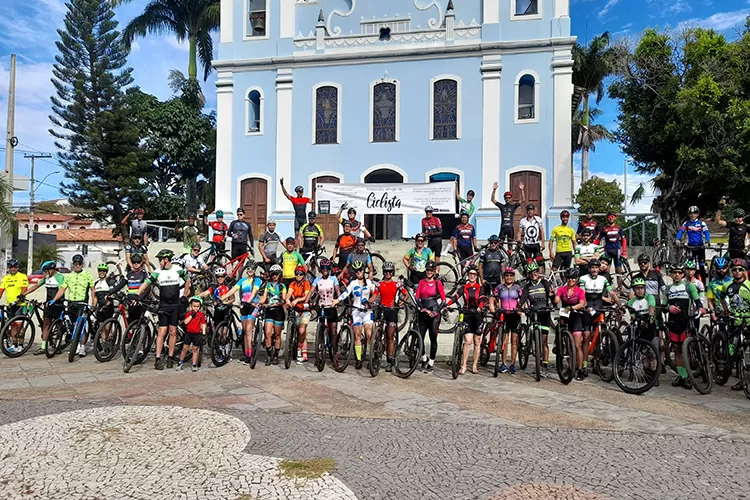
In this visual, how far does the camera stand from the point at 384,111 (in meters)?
23.0

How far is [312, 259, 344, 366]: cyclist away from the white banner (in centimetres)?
833

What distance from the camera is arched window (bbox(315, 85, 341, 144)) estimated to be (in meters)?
23.3

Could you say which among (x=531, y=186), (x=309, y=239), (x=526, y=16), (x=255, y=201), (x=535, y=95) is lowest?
(x=309, y=239)

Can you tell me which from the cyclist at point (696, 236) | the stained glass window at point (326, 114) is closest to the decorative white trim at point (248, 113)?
the stained glass window at point (326, 114)

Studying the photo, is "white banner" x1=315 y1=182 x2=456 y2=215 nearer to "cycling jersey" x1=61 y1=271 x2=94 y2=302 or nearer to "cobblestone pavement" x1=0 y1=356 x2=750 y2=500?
"cycling jersey" x1=61 y1=271 x2=94 y2=302

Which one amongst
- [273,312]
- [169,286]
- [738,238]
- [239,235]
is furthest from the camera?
[239,235]

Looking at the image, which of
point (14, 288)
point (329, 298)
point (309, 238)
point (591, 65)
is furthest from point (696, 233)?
point (591, 65)

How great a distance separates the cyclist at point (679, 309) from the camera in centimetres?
876

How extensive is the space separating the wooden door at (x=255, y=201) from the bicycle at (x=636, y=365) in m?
16.9

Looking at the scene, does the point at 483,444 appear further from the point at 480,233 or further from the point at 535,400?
the point at 480,233

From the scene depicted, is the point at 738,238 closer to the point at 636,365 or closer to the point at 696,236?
the point at 696,236

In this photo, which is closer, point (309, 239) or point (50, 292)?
point (50, 292)

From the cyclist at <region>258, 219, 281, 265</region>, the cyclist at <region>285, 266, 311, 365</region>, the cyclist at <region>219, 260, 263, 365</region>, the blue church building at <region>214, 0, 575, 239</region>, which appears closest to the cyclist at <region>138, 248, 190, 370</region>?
the cyclist at <region>219, 260, 263, 365</region>

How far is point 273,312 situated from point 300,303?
18.8 inches
